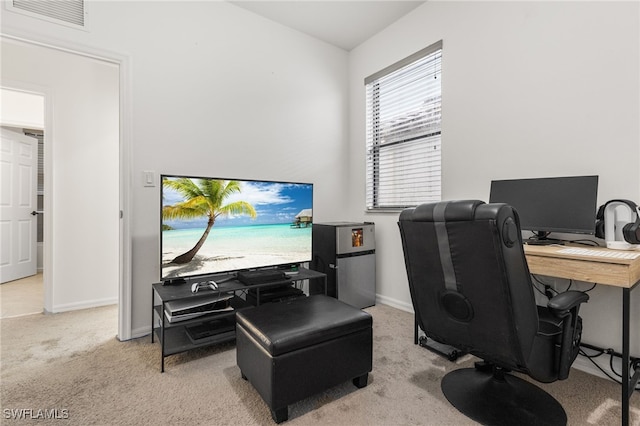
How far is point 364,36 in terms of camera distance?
3.34 m

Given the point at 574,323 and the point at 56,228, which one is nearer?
the point at 574,323

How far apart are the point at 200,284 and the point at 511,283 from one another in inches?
71.7

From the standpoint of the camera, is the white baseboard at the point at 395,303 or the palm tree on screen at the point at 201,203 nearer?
the palm tree on screen at the point at 201,203

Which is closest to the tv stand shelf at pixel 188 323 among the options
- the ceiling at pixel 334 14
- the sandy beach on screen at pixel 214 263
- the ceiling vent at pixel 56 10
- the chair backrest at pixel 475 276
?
the sandy beach on screen at pixel 214 263

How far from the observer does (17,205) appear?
3.96m

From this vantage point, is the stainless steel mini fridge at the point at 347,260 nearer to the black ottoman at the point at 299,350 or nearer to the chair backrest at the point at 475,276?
the black ottoman at the point at 299,350

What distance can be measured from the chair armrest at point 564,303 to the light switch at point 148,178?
8.49 ft

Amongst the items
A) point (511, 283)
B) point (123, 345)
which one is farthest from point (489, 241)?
point (123, 345)

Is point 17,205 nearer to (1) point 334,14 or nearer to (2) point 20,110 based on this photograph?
(2) point 20,110

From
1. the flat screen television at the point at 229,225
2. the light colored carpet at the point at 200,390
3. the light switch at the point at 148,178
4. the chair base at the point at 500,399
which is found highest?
the light switch at the point at 148,178

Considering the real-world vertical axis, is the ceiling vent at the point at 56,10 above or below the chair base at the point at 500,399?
above

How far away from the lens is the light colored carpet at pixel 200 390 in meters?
1.43

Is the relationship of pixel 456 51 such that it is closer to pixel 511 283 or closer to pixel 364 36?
pixel 364 36

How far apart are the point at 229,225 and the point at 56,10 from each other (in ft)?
6.16
